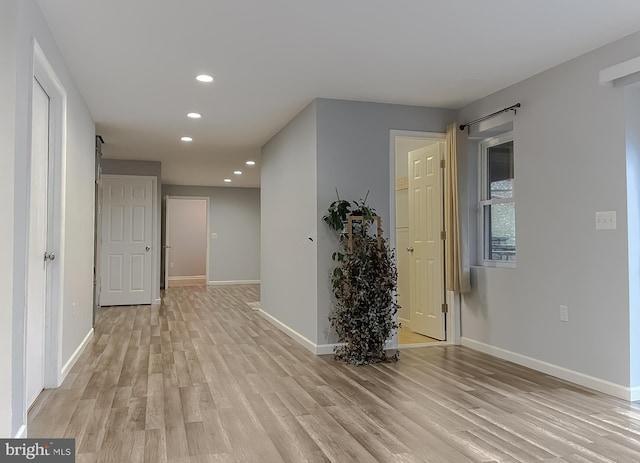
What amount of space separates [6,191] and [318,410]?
2.08m

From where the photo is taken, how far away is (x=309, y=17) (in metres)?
2.97

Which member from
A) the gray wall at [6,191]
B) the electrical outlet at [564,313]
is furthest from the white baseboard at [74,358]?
the electrical outlet at [564,313]

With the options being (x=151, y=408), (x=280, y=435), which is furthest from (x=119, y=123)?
(x=280, y=435)

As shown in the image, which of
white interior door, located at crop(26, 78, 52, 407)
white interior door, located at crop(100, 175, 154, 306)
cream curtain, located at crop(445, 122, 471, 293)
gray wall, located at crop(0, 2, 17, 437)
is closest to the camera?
gray wall, located at crop(0, 2, 17, 437)

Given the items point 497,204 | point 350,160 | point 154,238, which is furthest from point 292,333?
point 154,238

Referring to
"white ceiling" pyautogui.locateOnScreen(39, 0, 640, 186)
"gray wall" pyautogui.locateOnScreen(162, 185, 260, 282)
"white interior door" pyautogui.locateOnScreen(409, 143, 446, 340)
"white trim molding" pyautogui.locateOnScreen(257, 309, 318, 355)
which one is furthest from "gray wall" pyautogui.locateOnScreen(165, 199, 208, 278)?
"white interior door" pyautogui.locateOnScreen(409, 143, 446, 340)

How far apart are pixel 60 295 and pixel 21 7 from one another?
79.1 inches

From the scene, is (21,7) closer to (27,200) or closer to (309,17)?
(27,200)

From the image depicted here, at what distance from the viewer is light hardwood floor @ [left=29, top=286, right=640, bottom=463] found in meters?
2.40

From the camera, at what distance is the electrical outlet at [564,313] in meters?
3.71

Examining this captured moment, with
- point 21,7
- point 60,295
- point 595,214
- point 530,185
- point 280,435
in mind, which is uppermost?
point 21,7

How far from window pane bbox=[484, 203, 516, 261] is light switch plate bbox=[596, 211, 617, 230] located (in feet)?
3.09

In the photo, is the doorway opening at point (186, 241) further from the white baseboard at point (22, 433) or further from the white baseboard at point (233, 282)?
the white baseboard at point (22, 433)

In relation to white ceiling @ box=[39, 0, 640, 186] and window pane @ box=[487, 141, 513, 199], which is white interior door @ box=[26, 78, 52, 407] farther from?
window pane @ box=[487, 141, 513, 199]
